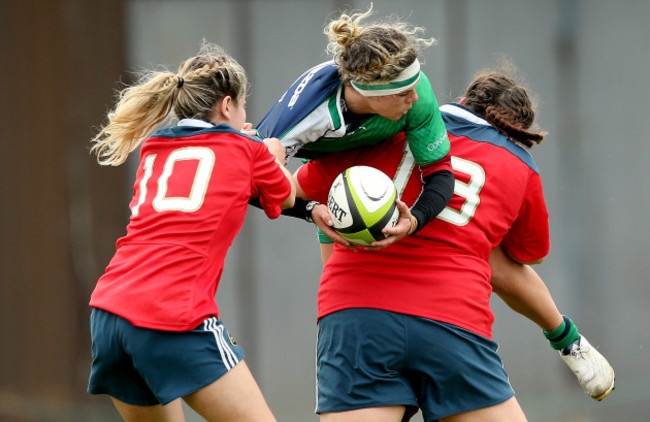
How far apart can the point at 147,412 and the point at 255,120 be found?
3548 mm

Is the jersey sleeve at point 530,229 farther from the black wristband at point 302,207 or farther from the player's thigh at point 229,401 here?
the player's thigh at point 229,401

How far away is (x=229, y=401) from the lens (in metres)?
3.05

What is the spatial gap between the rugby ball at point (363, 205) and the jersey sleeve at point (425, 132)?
0.15m

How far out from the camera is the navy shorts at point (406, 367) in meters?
A: 3.19

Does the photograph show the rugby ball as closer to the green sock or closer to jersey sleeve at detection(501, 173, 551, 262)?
jersey sleeve at detection(501, 173, 551, 262)

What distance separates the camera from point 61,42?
6.41 meters

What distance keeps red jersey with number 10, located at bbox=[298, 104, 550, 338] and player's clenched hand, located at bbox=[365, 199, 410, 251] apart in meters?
0.13

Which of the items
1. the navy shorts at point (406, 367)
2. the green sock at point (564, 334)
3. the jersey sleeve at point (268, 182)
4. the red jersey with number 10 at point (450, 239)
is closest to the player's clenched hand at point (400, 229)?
the red jersey with number 10 at point (450, 239)

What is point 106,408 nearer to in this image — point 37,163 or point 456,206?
point 37,163

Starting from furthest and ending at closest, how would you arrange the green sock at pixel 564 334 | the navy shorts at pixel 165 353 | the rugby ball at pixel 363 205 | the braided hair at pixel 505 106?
the green sock at pixel 564 334
the braided hair at pixel 505 106
the rugby ball at pixel 363 205
the navy shorts at pixel 165 353

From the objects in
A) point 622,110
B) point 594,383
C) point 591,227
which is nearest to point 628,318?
point 591,227

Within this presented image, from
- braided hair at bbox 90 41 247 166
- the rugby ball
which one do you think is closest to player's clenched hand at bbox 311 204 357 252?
the rugby ball

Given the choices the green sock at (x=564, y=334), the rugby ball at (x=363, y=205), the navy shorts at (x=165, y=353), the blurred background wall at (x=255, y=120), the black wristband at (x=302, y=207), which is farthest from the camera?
the blurred background wall at (x=255, y=120)

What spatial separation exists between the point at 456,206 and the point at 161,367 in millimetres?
1190
